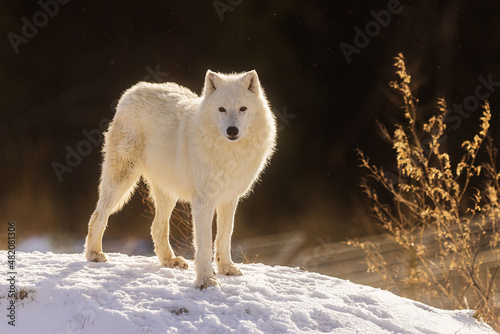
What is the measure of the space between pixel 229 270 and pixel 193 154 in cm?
124

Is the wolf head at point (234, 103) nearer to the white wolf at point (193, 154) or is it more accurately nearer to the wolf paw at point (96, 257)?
the white wolf at point (193, 154)

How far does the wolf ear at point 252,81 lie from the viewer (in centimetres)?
440

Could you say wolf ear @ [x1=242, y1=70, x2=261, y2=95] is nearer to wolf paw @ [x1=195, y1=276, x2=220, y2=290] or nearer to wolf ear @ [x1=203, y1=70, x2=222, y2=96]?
wolf ear @ [x1=203, y1=70, x2=222, y2=96]

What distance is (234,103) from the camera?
4156 mm

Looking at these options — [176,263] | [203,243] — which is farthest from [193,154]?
[176,263]

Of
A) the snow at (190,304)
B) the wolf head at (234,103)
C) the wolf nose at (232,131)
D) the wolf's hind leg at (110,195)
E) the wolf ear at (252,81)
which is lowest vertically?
the snow at (190,304)

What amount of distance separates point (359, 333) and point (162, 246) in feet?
7.78

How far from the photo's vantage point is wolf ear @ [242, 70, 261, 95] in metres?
4.40

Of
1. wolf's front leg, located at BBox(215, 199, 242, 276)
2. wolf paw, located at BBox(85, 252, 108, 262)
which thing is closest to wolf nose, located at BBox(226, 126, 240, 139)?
wolf's front leg, located at BBox(215, 199, 242, 276)

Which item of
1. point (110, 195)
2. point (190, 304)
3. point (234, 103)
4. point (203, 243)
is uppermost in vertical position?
point (234, 103)

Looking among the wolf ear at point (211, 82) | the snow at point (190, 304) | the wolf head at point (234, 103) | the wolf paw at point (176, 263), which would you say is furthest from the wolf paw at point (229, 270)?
the wolf ear at point (211, 82)

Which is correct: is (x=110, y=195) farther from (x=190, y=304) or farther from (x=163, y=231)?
(x=190, y=304)

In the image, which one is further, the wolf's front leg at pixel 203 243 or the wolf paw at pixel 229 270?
the wolf paw at pixel 229 270

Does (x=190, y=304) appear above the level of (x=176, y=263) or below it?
below
